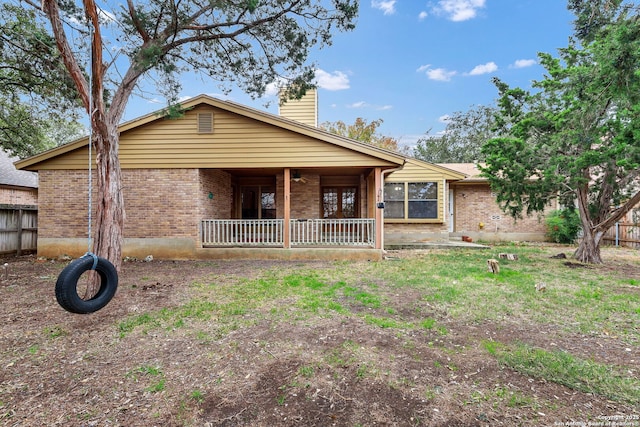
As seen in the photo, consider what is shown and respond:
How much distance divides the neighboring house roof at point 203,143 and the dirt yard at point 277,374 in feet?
17.4

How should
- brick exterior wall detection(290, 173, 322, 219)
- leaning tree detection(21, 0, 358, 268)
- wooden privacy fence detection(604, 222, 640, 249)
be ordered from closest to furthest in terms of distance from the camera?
leaning tree detection(21, 0, 358, 268) → brick exterior wall detection(290, 173, 322, 219) → wooden privacy fence detection(604, 222, 640, 249)

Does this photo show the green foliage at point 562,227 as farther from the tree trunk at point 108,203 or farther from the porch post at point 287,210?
the tree trunk at point 108,203

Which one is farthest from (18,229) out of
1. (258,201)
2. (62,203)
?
(258,201)

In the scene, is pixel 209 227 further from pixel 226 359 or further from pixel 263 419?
pixel 263 419

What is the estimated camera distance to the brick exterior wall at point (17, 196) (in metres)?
13.4

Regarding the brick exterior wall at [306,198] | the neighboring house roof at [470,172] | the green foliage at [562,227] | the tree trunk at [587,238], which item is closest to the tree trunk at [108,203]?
the brick exterior wall at [306,198]

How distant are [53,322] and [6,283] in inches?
129

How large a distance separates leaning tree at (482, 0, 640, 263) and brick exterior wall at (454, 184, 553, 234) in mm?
4020

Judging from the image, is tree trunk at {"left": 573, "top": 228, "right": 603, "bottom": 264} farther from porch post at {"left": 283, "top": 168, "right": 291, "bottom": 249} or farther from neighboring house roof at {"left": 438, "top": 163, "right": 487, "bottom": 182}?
porch post at {"left": 283, "top": 168, "right": 291, "bottom": 249}

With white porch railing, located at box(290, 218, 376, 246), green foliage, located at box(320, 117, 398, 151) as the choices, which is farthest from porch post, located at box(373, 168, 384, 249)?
green foliage, located at box(320, 117, 398, 151)

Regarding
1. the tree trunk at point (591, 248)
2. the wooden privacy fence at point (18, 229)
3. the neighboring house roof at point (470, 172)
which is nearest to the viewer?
the tree trunk at point (591, 248)

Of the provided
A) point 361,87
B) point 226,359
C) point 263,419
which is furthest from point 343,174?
point 361,87

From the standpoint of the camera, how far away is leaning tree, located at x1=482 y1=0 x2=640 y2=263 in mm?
6438

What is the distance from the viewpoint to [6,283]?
5.91m
